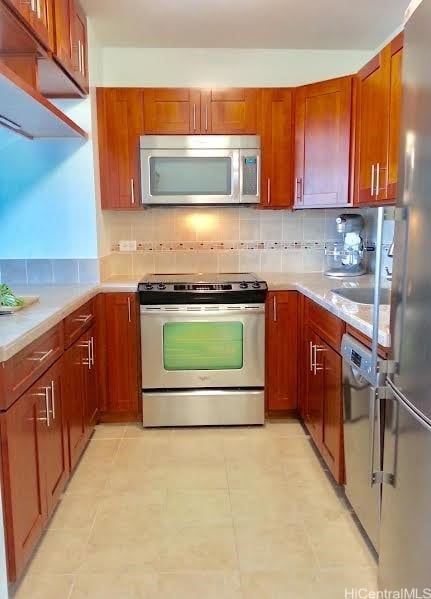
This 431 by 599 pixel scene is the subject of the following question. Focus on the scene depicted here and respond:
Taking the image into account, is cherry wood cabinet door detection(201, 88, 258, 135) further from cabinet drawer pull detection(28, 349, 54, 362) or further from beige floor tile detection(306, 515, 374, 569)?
beige floor tile detection(306, 515, 374, 569)

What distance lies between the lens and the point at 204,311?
3.05 metres

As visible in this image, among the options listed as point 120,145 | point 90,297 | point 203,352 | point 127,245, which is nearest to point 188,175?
point 120,145

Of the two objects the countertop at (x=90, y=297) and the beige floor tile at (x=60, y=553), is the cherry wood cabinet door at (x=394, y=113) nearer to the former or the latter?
the countertop at (x=90, y=297)

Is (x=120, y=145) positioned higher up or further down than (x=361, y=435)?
higher up

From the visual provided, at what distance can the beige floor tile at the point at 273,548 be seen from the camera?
73.0 inches

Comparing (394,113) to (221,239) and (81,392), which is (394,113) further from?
(81,392)

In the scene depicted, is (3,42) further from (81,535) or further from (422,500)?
(422,500)

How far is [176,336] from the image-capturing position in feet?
10.1

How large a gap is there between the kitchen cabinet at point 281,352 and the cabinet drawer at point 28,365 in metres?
1.42

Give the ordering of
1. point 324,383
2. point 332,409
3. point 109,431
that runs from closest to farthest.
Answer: point 332,409 → point 324,383 → point 109,431

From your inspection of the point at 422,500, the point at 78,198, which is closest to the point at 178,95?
the point at 78,198

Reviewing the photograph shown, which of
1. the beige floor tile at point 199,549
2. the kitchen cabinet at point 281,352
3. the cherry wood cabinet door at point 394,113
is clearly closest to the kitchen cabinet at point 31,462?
the beige floor tile at point 199,549

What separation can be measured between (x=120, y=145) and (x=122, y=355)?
54.6 inches

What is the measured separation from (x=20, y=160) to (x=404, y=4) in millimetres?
2407
